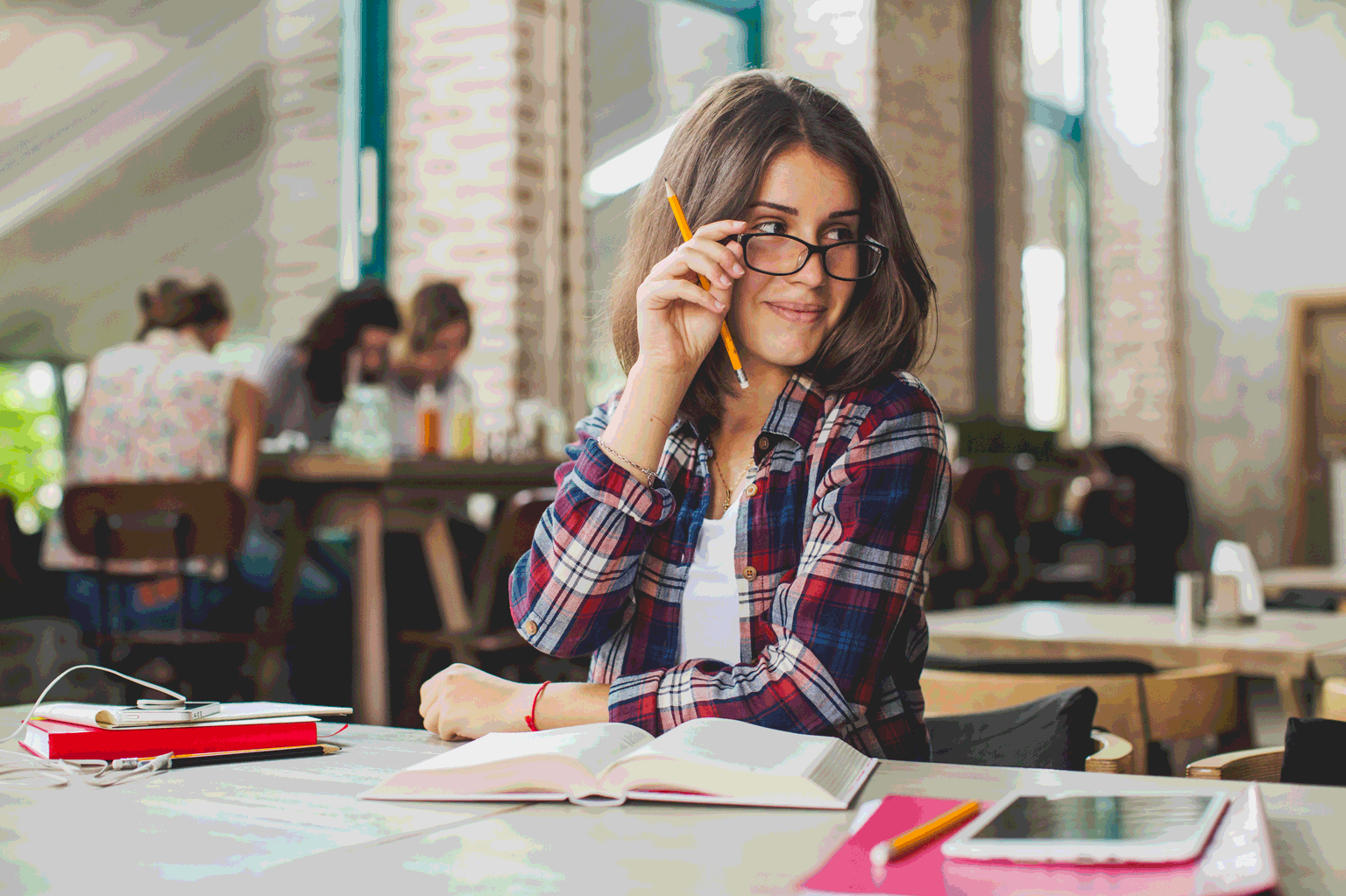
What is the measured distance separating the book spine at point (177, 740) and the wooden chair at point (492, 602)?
2123 mm

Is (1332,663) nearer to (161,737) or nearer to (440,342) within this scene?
(161,737)

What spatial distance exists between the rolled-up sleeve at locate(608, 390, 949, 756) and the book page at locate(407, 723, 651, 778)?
0.49 ft

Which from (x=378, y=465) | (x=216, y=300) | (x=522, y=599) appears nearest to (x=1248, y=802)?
(x=522, y=599)

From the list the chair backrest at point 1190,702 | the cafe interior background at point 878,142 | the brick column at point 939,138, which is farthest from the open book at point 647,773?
the brick column at point 939,138

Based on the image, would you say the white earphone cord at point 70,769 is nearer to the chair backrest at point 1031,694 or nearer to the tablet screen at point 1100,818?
the tablet screen at point 1100,818

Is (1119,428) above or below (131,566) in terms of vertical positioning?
above

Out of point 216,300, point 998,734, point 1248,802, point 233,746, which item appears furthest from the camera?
point 216,300

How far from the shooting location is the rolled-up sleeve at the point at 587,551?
1.26 m

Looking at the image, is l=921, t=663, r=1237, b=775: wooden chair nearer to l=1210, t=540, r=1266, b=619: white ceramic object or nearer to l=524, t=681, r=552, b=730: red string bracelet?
l=524, t=681, r=552, b=730: red string bracelet

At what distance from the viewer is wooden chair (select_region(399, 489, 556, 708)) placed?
10.6ft

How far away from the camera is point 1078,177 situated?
959cm

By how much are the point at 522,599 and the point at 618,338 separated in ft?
1.20

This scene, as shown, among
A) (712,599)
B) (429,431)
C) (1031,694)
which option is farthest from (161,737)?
(429,431)

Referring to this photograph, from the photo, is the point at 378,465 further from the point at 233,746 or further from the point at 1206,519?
the point at 1206,519
